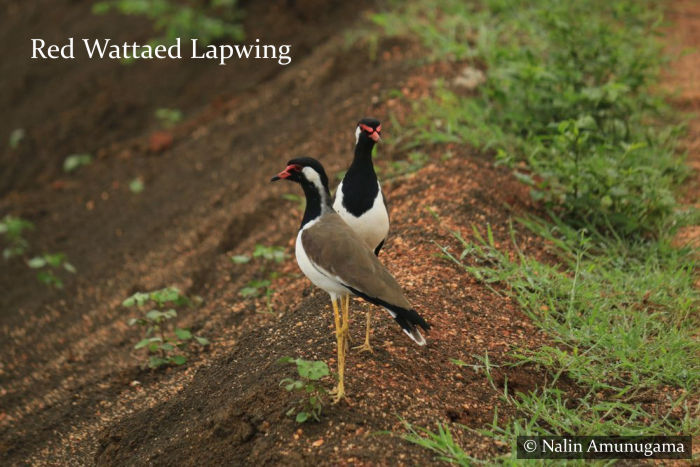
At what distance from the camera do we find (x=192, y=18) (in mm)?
8375

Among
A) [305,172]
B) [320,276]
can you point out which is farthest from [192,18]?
[320,276]

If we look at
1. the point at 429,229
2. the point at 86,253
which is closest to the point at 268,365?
the point at 429,229

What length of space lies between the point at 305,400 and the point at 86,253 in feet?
13.2

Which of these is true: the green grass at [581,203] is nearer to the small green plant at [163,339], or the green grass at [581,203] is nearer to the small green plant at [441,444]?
the small green plant at [441,444]

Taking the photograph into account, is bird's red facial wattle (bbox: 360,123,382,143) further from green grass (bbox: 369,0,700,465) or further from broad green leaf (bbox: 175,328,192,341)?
broad green leaf (bbox: 175,328,192,341)

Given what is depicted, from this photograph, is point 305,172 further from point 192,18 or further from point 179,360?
point 192,18

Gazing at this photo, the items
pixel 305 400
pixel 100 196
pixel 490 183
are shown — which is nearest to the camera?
pixel 305 400

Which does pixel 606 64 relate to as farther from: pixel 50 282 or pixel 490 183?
pixel 50 282

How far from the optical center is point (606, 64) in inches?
216

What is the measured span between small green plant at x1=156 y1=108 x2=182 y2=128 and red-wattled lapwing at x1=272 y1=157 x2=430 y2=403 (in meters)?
5.14

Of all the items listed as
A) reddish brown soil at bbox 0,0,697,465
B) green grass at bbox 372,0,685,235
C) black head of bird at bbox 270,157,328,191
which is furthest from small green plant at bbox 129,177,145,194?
black head of bird at bbox 270,157,328,191

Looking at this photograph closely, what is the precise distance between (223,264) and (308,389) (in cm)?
255

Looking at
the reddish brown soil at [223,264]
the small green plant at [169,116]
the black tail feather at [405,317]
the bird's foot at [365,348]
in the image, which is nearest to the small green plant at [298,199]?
the reddish brown soil at [223,264]

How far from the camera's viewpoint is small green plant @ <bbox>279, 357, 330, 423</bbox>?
112 inches
